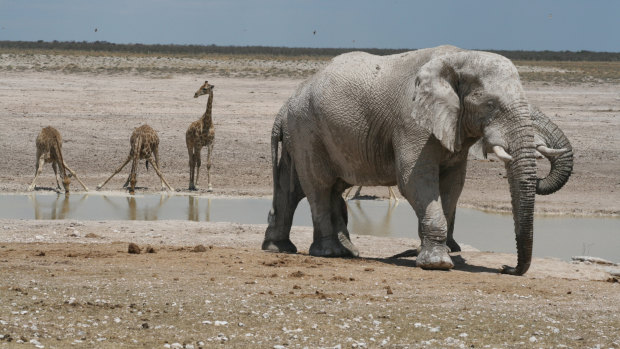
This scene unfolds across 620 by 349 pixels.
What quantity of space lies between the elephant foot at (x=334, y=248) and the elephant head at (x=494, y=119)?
6.66 ft

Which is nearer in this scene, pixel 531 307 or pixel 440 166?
pixel 531 307

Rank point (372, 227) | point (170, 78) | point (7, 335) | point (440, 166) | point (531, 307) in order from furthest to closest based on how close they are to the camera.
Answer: point (170, 78)
point (372, 227)
point (440, 166)
point (531, 307)
point (7, 335)

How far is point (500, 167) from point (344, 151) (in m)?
12.0

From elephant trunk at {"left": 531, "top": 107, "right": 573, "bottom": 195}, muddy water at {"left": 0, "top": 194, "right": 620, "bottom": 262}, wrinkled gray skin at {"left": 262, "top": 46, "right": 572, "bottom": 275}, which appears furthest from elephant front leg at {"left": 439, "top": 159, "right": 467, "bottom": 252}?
muddy water at {"left": 0, "top": 194, "right": 620, "bottom": 262}

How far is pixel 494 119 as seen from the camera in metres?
10.5

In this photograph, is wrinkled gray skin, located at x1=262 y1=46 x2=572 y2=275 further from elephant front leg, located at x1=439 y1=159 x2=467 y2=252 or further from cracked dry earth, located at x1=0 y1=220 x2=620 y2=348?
cracked dry earth, located at x1=0 y1=220 x2=620 y2=348

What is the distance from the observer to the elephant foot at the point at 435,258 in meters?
10.9

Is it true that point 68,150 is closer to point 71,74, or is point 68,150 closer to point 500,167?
point 500,167

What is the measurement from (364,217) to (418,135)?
6.93 metres

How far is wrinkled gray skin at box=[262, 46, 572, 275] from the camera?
34.1ft

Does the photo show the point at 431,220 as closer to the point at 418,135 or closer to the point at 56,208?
the point at 418,135

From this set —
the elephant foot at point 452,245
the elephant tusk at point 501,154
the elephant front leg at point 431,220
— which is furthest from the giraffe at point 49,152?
the elephant tusk at point 501,154

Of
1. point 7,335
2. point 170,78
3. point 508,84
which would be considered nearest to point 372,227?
point 508,84

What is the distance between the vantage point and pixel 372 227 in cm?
1659
